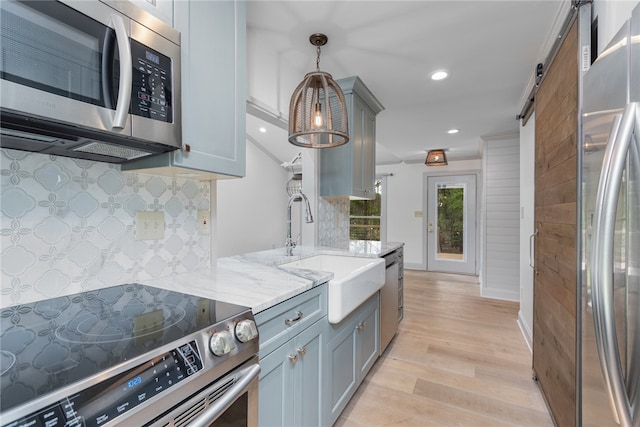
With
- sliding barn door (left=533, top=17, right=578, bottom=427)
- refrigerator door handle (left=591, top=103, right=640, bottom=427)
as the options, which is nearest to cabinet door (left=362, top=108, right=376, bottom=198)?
sliding barn door (left=533, top=17, right=578, bottom=427)

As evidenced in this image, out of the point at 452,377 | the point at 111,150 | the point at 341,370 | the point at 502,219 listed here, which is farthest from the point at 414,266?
the point at 111,150

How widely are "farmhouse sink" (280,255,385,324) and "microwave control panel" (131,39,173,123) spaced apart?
105cm

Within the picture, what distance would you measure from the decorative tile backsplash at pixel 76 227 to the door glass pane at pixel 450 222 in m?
5.41

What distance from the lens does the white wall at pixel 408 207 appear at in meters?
6.07

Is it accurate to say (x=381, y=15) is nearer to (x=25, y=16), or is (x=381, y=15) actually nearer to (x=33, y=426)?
(x=25, y=16)

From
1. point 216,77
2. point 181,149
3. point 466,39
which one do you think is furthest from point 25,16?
point 466,39

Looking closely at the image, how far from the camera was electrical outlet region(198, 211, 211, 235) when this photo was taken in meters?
1.58

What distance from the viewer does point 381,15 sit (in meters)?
1.71

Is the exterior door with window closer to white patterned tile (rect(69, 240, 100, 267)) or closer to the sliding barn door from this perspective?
the sliding barn door

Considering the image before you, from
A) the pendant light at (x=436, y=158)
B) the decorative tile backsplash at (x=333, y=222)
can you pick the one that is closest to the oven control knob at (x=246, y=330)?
the decorative tile backsplash at (x=333, y=222)

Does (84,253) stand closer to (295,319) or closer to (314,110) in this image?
(295,319)

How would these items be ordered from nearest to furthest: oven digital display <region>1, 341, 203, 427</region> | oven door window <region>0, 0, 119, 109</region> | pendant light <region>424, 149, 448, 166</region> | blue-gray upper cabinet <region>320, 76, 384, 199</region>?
oven digital display <region>1, 341, 203, 427</region> → oven door window <region>0, 0, 119, 109</region> → blue-gray upper cabinet <region>320, 76, 384, 199</region> → pendant light <region>424, 149, 448, 166</region>

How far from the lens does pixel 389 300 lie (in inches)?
100

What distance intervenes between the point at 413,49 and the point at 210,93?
5.05ft
